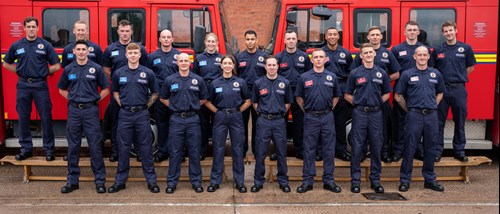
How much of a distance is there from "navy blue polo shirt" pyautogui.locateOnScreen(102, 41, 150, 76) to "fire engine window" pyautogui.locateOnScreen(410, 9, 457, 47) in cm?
374

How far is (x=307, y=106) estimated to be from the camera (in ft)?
22.7

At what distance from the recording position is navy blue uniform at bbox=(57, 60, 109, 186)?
22.5 feet

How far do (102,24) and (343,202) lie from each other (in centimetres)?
413

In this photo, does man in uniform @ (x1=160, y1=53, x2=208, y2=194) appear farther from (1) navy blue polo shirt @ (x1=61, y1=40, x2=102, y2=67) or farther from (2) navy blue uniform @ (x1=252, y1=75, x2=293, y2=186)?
(1) navy blue polo shirt @ (x1=61, y1=40, x2=102, y2=67)

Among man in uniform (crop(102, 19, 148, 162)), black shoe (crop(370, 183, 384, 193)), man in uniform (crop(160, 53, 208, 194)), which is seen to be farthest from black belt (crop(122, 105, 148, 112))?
black shoe (crop(370, 183, 384, 193))

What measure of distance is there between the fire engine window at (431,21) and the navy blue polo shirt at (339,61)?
1198 mm

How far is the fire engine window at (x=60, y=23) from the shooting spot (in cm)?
805

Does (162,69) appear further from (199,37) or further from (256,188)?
(256,188)

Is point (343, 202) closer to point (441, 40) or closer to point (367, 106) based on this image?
point (367, 106)

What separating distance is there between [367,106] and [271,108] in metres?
1.16

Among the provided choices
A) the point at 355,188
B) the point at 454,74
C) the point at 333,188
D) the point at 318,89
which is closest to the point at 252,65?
the point at 318,89

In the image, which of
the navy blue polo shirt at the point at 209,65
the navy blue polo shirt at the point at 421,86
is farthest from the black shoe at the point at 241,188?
the navy blue polo shirt at the point at 421,86

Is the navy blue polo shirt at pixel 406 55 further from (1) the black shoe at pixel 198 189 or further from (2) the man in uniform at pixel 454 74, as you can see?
(1) the black shoe at pixel 198 189

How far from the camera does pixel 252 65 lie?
7.46m
